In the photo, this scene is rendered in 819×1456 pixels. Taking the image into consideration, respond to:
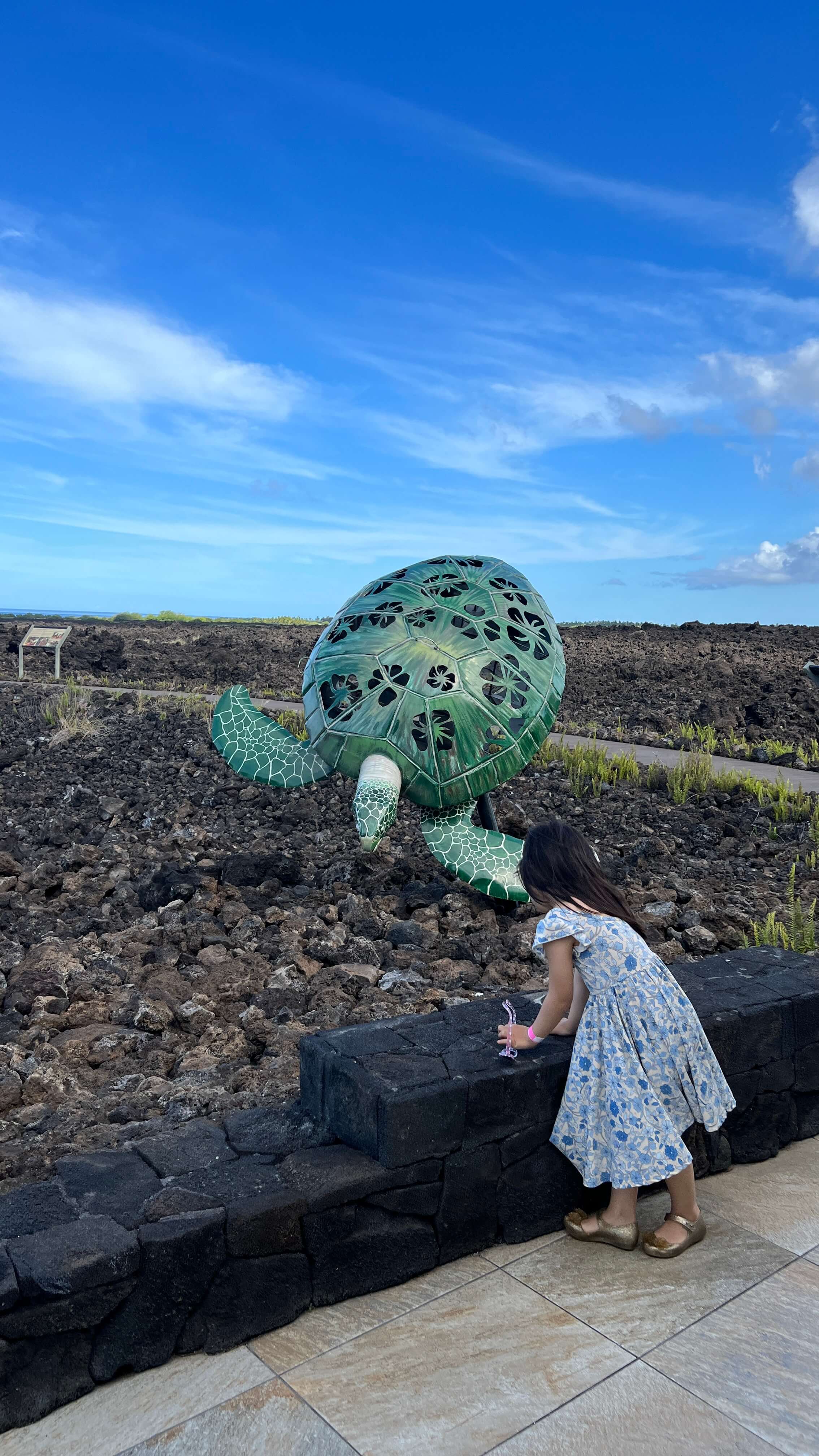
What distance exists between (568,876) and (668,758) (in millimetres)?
7685

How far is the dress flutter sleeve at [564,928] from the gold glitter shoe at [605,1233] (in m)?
0.79

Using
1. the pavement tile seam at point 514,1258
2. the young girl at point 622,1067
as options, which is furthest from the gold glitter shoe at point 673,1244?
the pavement tile seam at point 514,1258

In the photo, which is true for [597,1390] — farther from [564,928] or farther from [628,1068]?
[564,928]

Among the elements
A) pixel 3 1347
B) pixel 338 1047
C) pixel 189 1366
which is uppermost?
pixel 338 1047

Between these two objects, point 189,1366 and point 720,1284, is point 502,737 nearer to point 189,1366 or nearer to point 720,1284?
point 720,1284

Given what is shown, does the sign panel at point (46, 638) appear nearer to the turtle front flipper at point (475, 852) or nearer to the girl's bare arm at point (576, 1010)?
the turtle front flipper at point (475, 852)

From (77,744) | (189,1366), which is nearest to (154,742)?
(77,744)

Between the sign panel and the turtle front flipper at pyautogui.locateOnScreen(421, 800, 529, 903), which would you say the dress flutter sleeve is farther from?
the sign panel

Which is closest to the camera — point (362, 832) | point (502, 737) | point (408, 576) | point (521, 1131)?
point (521, 1131)

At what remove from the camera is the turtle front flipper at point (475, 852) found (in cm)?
507

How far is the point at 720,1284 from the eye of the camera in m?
2.66

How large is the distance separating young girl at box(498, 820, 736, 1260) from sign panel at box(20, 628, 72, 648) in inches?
531

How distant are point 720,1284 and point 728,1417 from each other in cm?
49

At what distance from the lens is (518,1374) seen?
2316 millimetres
